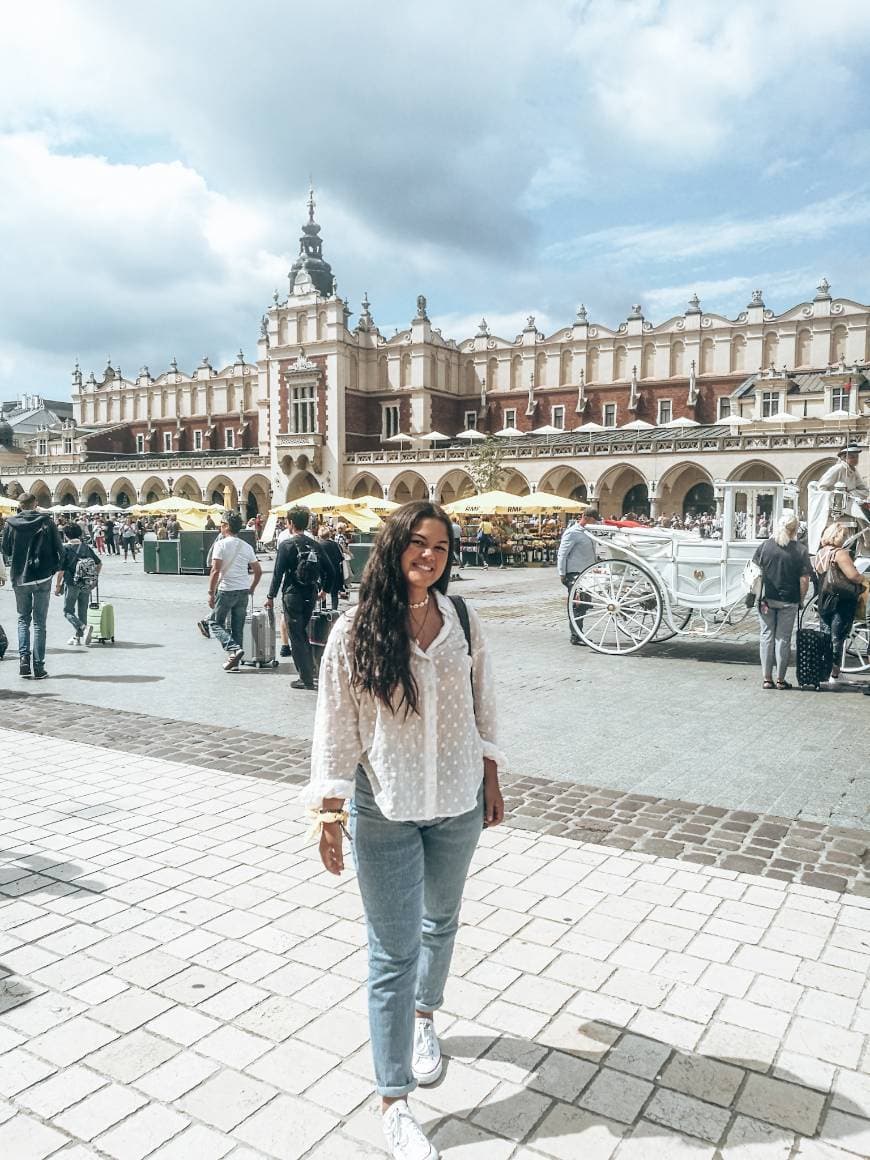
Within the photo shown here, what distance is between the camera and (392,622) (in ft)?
7.65

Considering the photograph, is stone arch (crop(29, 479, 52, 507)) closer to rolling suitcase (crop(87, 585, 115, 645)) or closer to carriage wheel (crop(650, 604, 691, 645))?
rolling suitcase (crop(87, 585, 115, 645))

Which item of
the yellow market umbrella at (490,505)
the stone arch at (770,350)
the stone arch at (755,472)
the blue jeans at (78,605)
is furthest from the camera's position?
the stone arch at (770,350)

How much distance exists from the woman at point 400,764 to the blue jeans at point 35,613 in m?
7.29

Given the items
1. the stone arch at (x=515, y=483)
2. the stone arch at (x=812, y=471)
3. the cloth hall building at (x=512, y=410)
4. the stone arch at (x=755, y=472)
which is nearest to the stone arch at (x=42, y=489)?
the cloth hall building at (x=512, y=410)

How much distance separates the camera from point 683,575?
386 inches

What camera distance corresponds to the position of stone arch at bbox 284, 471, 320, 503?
5219 cm

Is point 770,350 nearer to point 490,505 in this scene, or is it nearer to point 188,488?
point 490,505

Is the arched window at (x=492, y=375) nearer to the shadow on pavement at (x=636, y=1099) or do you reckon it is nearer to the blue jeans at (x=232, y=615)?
the blue jeans at (x=232, y=615)

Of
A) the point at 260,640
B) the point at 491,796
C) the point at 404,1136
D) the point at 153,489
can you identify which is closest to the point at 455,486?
the point at 153,489

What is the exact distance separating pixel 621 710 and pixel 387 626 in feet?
18.1

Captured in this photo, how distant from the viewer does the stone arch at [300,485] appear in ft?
171

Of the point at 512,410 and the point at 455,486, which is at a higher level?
the point at 512,410

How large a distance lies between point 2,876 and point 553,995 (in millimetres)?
2524

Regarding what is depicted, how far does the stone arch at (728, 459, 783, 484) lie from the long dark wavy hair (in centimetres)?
3726
